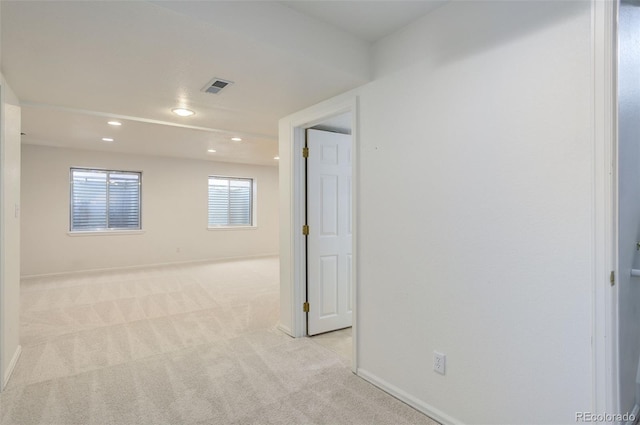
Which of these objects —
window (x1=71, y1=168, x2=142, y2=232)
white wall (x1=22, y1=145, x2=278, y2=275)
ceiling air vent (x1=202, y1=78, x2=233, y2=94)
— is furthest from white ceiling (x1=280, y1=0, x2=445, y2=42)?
Answer: window (x1=71, y1=168, x2=142, y2=232)

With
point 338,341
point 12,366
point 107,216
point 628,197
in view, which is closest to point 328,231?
point 338,341

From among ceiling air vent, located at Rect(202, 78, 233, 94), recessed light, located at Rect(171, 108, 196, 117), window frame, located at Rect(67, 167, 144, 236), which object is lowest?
window frame, located at Rect(67, 167, 144, 236)

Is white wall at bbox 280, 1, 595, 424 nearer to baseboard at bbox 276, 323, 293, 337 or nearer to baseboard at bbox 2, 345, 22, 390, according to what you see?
baseboard at bbox 276, 323, 293, 337

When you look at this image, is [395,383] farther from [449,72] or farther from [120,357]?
[120,357]

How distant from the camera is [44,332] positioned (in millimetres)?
3207

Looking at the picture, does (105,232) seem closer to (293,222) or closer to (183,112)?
(183,112)

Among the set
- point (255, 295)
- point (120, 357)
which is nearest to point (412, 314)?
point (120, 357)

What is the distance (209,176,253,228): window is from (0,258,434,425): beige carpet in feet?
11.4

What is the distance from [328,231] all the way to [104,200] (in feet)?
17.5

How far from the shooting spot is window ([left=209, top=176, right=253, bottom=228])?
25.1 feet

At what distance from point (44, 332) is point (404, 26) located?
4.18 meters

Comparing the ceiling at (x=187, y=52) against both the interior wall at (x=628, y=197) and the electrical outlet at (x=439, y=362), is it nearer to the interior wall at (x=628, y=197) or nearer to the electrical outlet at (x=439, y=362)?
the interior wall at (x=628, y=197)

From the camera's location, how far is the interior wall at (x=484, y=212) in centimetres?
138

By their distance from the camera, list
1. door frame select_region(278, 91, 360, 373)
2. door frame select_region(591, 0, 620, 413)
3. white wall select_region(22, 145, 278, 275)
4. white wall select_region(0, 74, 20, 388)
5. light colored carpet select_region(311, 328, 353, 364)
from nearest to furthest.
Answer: door frame select_region(591, 0, 620, 413) < white wall select_region(0, 74, 20, 388) < light colored carpet select_region(311, 328, 353, 364) < door frame select_region(278, 91, 360, 373) < white wall select_region(22, 145, 278, 275)
